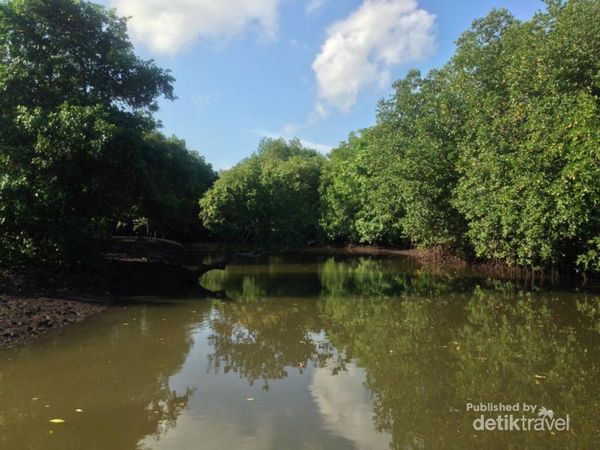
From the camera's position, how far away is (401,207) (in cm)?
3150

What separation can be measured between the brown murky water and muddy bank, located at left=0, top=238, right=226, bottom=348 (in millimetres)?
689

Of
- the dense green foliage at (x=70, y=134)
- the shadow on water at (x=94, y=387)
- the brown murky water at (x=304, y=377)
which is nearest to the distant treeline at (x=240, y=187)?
the dense green foliage at (x=70, y=134)

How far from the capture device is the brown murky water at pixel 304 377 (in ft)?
18.0

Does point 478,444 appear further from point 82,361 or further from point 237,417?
point 82,361

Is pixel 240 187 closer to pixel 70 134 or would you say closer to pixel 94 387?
pixel 70 134

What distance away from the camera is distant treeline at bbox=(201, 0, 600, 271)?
15.6 meters

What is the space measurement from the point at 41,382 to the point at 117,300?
7498 mm

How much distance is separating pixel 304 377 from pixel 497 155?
1394 centimetres

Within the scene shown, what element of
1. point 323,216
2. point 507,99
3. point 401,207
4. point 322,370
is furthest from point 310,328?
point 323,216

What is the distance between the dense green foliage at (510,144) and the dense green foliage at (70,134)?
1242 centimetres

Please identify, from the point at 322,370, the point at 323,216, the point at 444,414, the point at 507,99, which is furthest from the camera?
the point at 323,216

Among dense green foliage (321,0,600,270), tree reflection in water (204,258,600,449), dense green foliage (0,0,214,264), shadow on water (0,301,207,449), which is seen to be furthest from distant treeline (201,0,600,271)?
shadow on water (0,301,207,449)

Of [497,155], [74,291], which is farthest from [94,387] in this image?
[497,155]

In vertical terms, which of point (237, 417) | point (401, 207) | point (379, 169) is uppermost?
point (379, 169)
